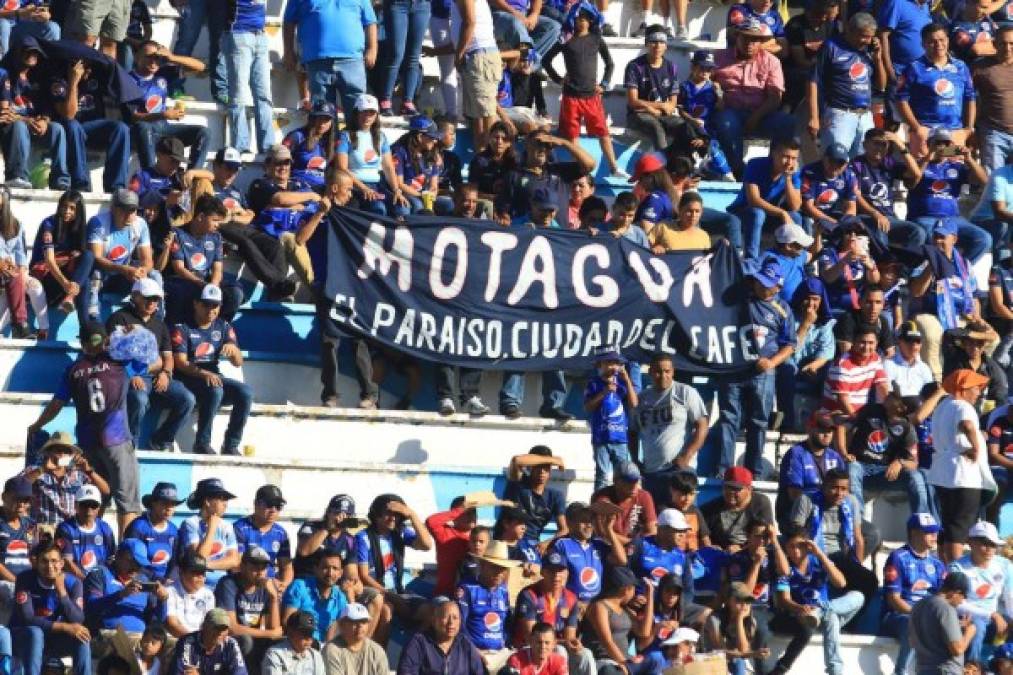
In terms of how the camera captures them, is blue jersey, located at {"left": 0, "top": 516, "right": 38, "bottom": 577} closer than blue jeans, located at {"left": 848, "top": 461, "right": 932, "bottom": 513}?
Yes

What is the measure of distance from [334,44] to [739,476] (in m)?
5.24

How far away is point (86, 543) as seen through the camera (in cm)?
1897

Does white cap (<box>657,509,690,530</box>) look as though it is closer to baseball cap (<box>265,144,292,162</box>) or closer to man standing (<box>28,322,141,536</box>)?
man standing (<box>28,322,141,536</box>)

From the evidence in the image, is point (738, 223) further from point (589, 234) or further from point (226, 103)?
point (226, 103)

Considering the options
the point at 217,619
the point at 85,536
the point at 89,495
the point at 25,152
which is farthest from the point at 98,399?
the point at 25,152

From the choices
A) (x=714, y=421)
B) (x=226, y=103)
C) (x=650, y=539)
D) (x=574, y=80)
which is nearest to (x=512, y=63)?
(x=574, y=80)

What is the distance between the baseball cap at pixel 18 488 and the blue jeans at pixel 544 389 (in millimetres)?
4063

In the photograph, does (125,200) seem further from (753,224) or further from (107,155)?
(753,224)

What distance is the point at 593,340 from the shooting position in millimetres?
22109

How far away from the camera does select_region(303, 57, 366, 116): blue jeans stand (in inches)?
929

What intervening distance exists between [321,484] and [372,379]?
1.26 m

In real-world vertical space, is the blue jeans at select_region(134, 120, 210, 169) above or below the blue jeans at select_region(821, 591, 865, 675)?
above

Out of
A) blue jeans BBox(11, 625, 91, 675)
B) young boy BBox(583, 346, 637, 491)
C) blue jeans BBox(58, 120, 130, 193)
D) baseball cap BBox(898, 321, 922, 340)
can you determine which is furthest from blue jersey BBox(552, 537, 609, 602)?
blue jeans BBox(58, 120, 130, 193)

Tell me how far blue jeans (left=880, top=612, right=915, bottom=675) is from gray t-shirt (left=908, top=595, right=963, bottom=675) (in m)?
0.14
